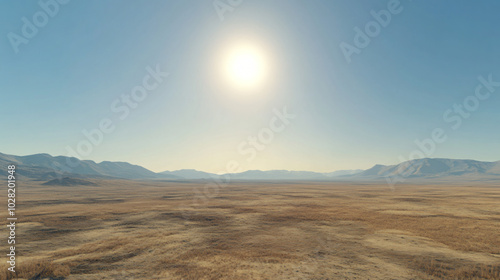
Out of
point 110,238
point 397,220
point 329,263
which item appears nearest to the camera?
point 329,263

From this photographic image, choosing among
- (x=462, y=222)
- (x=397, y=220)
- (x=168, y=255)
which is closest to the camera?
(x=168, y=255)

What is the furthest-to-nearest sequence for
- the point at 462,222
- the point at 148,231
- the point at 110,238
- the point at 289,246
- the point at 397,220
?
the point at 397,220, the point at 462,222, the point at 148,231, the point at 110,238, the point at 289,246

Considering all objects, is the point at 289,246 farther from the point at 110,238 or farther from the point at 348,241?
the point at 110,238

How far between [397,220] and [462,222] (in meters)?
6.72

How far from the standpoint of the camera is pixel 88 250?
16.7 meters

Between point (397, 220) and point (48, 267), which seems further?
point (397, 220)

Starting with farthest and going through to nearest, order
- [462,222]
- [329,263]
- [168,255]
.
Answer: [462,222] → [168,255] → [329,263]

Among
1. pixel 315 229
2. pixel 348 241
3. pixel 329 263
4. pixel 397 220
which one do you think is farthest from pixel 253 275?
pixel 397 220

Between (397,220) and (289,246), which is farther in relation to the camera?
(397,220)

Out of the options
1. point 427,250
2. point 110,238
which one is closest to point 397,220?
point 427,250

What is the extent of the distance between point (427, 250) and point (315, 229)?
9485 mm

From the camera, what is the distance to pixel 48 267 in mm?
13156

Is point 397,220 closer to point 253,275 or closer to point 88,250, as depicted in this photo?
point 253,275

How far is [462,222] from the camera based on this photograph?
25.4 meters
